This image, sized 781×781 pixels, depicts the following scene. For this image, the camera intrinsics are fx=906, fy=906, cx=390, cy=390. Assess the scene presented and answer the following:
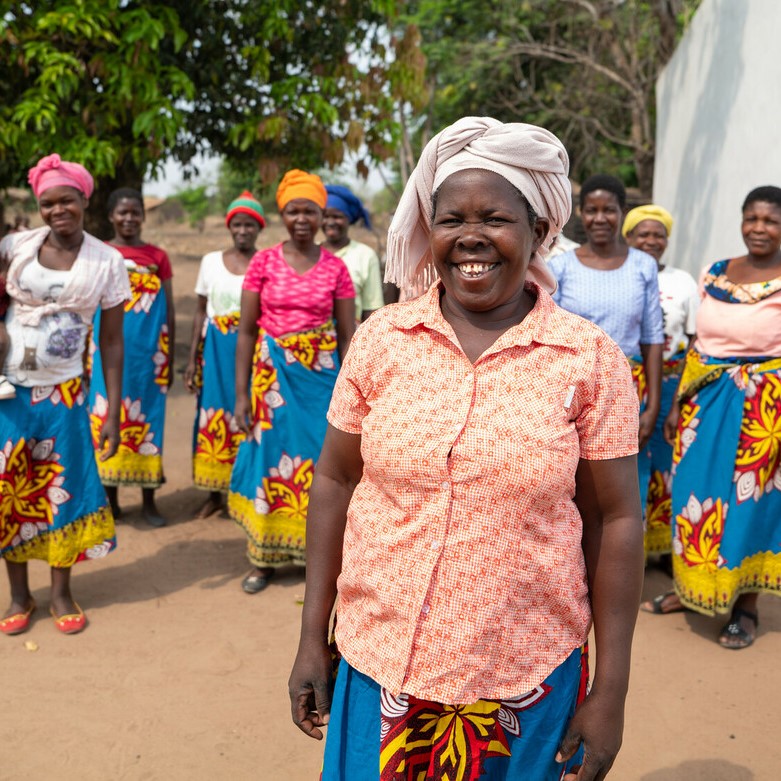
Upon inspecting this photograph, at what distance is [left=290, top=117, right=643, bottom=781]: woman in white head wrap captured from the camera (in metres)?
1.60

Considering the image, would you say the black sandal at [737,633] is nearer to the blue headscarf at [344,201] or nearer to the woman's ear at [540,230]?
the woman's ear at [540,230]

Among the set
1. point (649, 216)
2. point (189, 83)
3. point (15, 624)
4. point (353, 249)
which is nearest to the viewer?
point (15, 624)

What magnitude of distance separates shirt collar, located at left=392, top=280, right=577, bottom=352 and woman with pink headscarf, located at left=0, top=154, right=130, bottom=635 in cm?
247

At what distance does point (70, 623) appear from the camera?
403cm

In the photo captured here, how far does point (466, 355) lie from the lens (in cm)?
168

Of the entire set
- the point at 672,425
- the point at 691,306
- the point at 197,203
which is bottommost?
the point at 197,203

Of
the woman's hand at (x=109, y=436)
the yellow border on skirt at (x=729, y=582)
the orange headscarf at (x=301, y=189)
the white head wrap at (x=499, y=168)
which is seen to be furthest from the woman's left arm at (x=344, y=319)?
the white head wrap at (x=499, y=168)

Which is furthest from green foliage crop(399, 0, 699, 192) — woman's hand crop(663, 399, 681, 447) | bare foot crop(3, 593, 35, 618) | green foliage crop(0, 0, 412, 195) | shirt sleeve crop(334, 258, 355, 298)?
bare foot crop(3, 593, 35, 618)

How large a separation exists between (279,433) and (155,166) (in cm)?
390

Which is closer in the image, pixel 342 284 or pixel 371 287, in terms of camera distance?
pixel 342 284

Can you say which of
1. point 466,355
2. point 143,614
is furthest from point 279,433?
point 466,355

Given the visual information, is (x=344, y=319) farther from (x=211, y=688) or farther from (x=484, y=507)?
(x=484, y=507)

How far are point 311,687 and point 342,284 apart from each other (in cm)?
285

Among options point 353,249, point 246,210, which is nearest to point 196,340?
point 246,210
